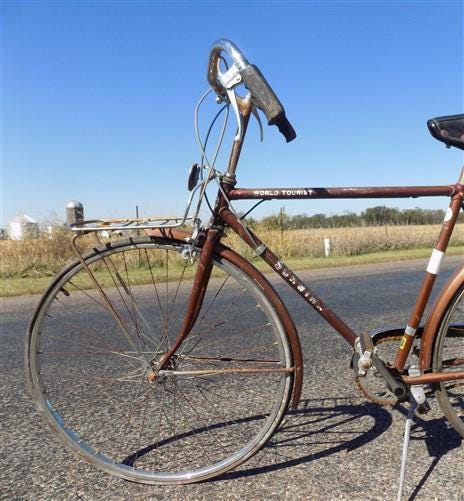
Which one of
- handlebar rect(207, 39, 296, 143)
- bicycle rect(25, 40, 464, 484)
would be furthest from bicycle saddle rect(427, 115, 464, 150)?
handlebar rect(207, 39, 296, 143)

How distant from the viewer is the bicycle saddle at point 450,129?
84.1 inches

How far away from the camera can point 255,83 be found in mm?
2014

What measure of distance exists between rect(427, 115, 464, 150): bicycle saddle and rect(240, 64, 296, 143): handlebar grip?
2.17ft

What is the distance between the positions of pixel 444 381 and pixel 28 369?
5.95 feet

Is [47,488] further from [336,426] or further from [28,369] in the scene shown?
[336,426]

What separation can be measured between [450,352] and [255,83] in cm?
156

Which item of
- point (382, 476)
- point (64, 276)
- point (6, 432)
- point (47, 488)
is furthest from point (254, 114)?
point (6, 432)

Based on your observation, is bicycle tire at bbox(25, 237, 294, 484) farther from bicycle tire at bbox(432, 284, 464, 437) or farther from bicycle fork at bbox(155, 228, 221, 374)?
bicycle tire at bbox(432, 284, 464, 437)

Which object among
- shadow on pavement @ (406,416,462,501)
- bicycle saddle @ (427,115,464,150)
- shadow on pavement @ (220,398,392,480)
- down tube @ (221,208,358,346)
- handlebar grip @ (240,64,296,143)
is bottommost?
shadow on pavement @ (406,416,462,501)

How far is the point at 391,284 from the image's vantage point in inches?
353

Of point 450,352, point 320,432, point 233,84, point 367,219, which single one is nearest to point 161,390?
point 320,432

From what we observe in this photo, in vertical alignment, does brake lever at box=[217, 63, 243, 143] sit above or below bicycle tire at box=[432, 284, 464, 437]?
above

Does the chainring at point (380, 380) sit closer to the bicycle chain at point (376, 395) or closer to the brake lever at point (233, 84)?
the bicycle chain at point (376, 395)

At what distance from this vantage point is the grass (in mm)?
11408
